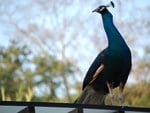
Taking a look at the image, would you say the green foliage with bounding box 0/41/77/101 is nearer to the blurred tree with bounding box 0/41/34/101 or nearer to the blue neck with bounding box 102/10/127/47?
the blurred tree with bounding box 0/41/34/101

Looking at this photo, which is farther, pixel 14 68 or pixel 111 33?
pixel 14 68

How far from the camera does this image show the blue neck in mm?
4898

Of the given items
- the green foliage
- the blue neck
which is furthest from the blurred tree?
the blue neck

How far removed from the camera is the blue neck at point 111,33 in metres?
4.90

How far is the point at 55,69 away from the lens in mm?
19625

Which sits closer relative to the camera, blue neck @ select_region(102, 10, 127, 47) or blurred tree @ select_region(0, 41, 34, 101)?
blue neck @ select_region(102, 10, 127, 47)

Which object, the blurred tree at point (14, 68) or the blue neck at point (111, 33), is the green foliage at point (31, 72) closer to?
the blurred tree at point (14, 68)

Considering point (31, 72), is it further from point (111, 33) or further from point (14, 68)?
point (111, 33)

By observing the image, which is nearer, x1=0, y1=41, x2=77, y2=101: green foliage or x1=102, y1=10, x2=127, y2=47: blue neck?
x1=102, y1=10, x2=127, y2=47: blue neck

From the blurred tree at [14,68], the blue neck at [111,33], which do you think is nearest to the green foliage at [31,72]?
the blurred tree at [14,68]

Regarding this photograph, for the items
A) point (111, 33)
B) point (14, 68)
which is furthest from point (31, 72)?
point (111, 33)

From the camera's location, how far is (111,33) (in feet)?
16.5

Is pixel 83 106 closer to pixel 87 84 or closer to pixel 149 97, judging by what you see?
pixel 87 84

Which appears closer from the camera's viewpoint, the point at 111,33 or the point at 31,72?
the point at 111,33
